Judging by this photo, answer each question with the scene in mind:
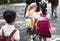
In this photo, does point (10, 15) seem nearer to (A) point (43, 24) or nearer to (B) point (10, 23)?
(B) point (10, 23)

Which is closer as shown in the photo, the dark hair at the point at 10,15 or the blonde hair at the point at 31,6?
the dark hair at the point at 10,15

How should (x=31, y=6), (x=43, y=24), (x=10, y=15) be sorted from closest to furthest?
1. (x=10, y=15)
2. (x=43, y=24)
3. (x=31, y=6)

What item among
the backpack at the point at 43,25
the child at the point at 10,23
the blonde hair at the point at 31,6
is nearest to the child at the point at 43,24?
the backpack at the point at 43,25

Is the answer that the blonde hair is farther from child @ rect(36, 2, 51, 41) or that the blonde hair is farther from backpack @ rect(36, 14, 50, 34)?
backpack @ rect(36, 14, 50, 34)

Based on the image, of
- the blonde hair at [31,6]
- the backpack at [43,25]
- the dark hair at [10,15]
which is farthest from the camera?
the blonde hair at [31,6]

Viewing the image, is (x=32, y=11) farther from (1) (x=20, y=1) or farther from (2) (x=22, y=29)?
(1) (x=20, y=1)

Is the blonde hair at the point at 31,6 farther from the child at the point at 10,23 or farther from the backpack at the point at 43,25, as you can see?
the child at the point at 10,23

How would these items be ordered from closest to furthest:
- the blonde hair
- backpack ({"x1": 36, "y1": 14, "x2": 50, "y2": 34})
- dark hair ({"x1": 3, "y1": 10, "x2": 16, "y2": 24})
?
dark hair ({"x1": 3, "y1": 10, "x2": 16, "y2": 24}), backpack ({"x1": 36, "y1": 14, "x2": 50, "y2": 34}), the blonde hair

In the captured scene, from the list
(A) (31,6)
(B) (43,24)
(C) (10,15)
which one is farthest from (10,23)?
(A) (31,6)

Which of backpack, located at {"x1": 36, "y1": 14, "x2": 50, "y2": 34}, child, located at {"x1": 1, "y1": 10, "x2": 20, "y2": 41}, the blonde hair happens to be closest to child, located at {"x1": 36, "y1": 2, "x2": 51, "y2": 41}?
backpack, located at {"x1": 36, "y1": 14, "x2": 50, "y2": 34}

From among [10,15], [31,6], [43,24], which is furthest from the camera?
[31,6]

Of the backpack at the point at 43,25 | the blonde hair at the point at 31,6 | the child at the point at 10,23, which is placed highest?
the child at the point at 10,23

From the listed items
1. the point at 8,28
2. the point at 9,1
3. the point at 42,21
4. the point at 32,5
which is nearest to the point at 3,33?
the point at 8,28

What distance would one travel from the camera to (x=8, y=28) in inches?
177
